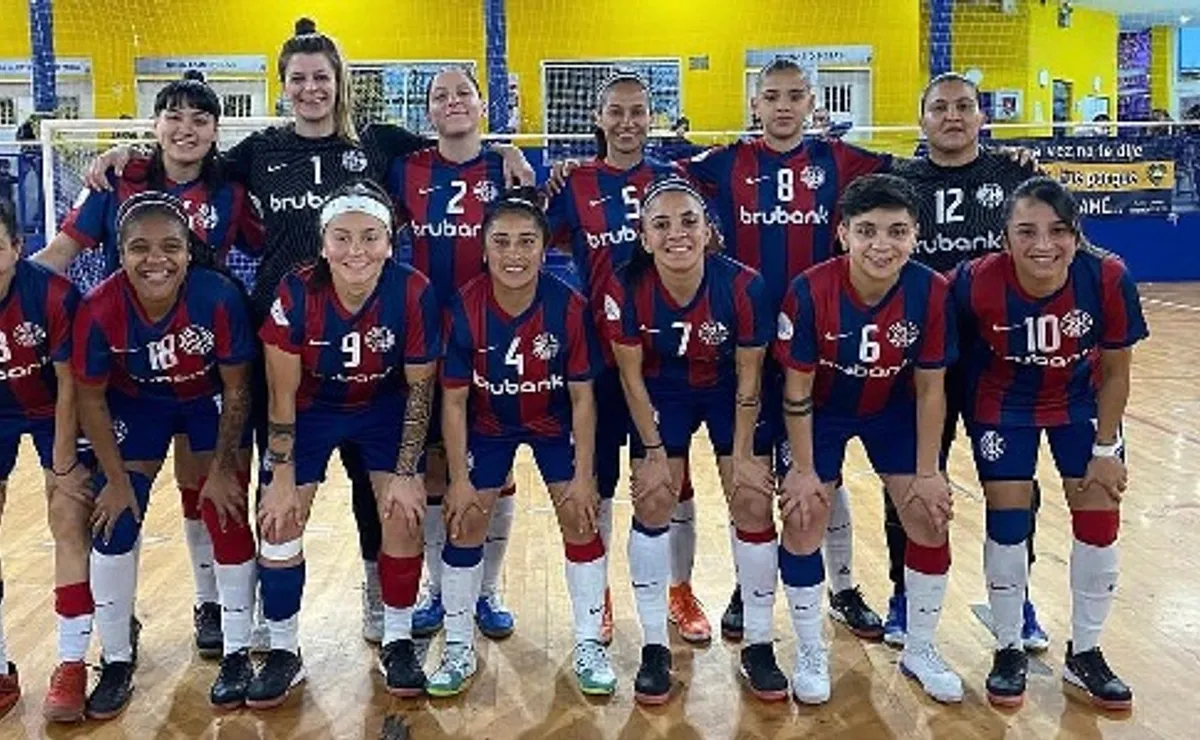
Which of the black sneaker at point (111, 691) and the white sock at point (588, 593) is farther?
the white sock at point (588, 593)

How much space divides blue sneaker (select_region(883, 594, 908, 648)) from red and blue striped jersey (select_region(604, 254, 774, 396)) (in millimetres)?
914

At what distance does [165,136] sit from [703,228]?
4.66 ft

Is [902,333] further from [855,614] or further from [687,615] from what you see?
[687,615]

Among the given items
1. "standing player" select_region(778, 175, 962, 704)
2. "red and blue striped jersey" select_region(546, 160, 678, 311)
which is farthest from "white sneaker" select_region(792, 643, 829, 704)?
"red and blue striped jersey" select_region(546, 160, 678, 311)

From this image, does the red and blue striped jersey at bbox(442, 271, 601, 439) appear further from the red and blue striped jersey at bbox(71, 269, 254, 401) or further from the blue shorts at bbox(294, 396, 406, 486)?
the red and blue striped jersey at bbox(71, 269, 254, 401)

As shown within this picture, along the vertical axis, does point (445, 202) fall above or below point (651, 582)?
above

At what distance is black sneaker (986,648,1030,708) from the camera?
2.96 m

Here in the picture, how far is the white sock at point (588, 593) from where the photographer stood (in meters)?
3.14

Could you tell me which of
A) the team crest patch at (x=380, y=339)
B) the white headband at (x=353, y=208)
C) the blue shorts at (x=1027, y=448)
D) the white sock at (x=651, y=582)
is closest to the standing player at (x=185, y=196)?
the white headband at (x=353, y=208)

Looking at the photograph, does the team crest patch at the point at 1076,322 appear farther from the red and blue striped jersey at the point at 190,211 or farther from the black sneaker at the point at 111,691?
the black sneaker at the point at 111,691

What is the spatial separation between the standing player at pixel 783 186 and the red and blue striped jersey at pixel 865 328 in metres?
0.43

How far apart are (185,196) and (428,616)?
1.35 m

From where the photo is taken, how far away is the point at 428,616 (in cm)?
356

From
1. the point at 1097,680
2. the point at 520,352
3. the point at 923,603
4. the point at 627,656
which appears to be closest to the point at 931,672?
the point at 923,603
